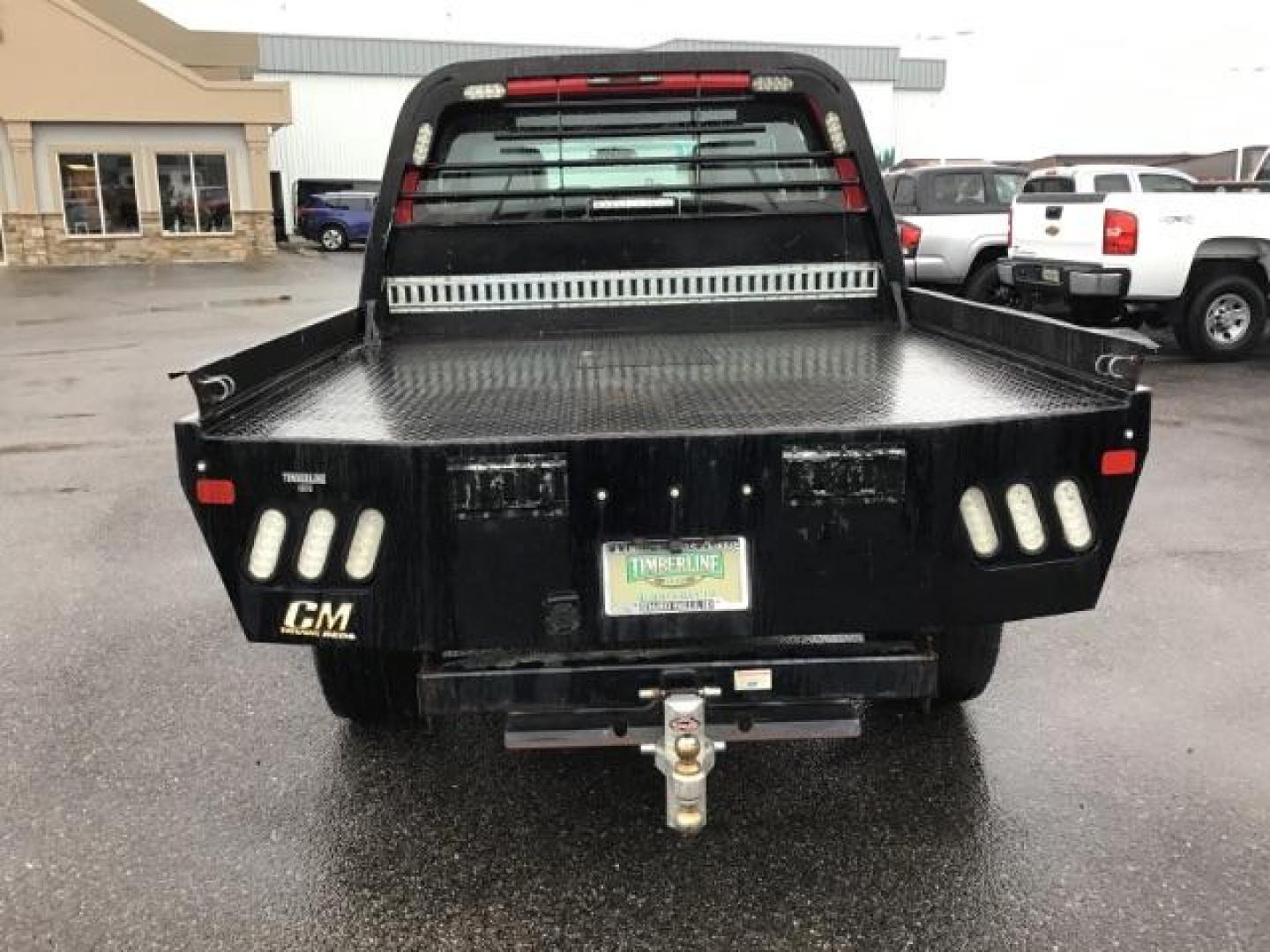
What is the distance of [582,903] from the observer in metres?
2.90

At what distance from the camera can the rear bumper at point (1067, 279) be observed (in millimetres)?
10398

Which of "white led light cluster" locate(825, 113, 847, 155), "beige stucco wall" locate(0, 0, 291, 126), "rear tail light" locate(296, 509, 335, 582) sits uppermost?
"beige stucco wall" locate(0, 0, 291, 126)

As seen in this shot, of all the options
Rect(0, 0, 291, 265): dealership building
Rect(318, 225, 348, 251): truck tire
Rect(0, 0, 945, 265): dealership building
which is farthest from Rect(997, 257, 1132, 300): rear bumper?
Rect(318, 225, 348, 251): truck tire

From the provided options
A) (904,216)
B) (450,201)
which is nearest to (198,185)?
(904,216)

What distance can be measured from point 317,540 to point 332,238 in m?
31.7

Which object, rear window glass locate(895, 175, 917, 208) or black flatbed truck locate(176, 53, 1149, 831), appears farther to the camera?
rear window glass locate(895, 175, 917, 208)

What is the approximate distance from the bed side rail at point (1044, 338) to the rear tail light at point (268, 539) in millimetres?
1987

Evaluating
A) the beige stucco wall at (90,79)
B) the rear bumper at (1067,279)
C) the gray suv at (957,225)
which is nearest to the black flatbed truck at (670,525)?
the rear bumper at (1067,279)

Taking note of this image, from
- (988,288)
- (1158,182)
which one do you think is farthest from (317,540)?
(1158,182)

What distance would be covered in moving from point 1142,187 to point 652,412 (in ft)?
41.1

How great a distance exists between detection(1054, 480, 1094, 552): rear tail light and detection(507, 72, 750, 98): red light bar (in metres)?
2.16

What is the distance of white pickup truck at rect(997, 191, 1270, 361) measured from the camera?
10.4 meters

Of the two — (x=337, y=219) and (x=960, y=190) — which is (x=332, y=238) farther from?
(x=960, y=190)

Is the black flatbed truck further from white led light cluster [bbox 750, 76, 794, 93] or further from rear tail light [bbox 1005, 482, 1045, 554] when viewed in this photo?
white led light cluster [bbox 750, 76, 794, 93]
